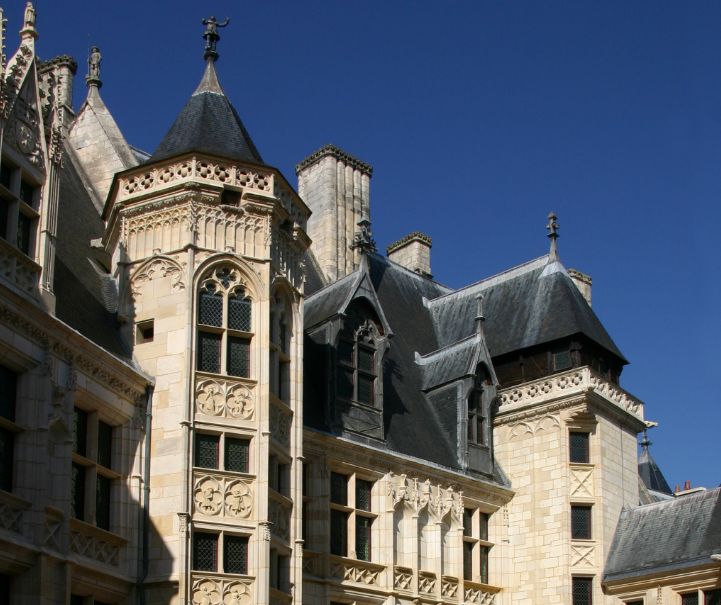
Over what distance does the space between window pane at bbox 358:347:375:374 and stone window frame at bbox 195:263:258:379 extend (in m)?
4.83

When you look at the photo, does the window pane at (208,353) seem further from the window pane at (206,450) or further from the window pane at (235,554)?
the window pane at (235,554)

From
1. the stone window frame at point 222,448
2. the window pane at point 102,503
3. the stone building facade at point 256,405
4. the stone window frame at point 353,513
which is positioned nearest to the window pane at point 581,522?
the stone building facade at point 256,405


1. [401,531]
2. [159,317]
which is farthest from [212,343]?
[401,531]

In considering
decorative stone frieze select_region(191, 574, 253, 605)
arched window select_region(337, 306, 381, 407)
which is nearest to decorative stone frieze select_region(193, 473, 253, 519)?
decorative stone frieze select_region(191, 574, 253, 605)

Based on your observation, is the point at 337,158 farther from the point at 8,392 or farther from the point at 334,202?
the point at 8,392

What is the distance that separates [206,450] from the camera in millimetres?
19031

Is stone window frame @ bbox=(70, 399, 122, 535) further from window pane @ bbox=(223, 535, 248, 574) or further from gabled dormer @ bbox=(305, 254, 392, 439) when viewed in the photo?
gabled dormer @ bbox=(305, 254, 392, 439)

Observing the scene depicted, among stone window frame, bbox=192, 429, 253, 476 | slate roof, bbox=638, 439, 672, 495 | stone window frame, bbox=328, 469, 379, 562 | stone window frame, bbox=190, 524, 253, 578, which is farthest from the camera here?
slate roof, bbox=638, 439, 672, 495

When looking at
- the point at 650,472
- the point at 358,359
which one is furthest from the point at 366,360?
the point at 650,472

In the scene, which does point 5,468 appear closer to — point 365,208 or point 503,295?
point 503,295

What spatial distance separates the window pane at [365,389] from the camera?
2433 cm

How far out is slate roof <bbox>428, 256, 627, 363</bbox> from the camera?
1102 inches

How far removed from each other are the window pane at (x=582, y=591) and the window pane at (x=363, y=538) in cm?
484

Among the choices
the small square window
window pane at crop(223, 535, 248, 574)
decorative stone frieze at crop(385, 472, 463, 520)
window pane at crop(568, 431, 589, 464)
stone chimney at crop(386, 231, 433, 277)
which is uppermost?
stone chimney at crop(386, 231, 433, 277)
